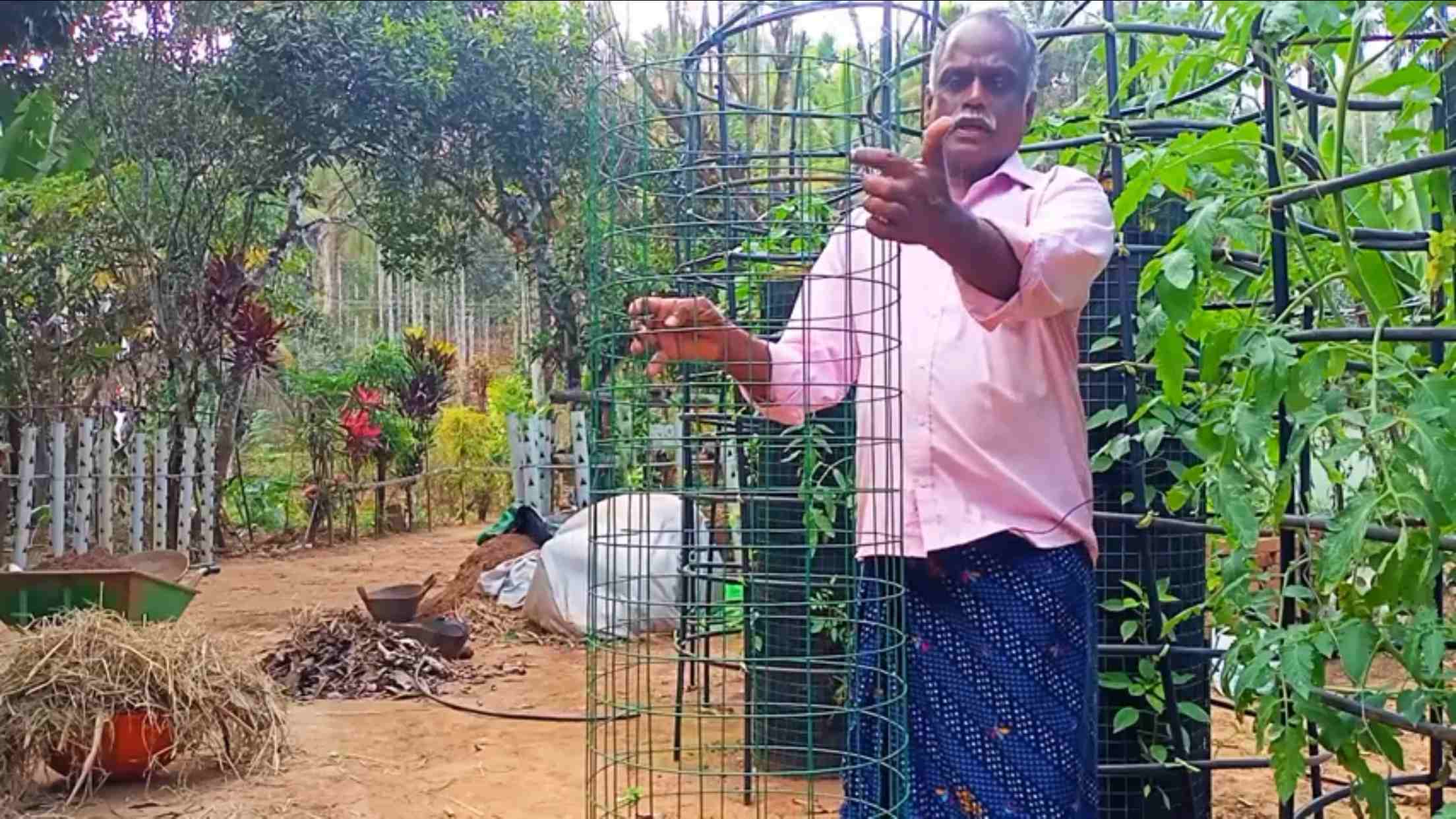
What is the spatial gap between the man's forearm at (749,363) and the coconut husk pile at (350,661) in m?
3.75

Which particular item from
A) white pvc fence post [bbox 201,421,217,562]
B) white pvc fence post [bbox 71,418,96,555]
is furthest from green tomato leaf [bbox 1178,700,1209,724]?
white pvc fence post [bbox 201,421,217,562]

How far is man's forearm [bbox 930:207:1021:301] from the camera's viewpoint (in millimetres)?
1281

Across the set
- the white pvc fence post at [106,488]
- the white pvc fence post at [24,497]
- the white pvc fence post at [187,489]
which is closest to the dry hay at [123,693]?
the white pvc fence post at [24,497]

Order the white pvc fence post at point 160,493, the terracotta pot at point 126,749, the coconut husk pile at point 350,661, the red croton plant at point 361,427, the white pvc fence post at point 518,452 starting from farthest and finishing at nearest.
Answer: the red croton plant at point 361,427 → the white pvc fence post at point 518,452 → the white pvc fence post at point 160,493 → the coconut husk pile at point 350,661 → the terracotta pot at point 126,749

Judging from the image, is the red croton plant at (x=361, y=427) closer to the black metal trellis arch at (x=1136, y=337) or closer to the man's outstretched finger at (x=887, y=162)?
the black metal trellis arch at (x=1136, y=337)

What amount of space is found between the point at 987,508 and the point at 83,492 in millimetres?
8247

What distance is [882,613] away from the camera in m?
1.66

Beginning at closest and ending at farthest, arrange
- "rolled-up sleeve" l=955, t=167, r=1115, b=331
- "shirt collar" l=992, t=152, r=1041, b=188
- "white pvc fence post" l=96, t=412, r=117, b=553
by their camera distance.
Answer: "rolled-up sleeve" l=955, t=167, r=1115, b=331 → "shirt collar" l=992, t=152, r=1041, b=188 → "white pvc fence post" l=96, t=412, r=117, b=553

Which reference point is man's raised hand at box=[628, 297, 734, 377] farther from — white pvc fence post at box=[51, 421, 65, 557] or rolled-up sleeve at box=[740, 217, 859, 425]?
white pvc fence post at box=[51, 421, 65, 557]

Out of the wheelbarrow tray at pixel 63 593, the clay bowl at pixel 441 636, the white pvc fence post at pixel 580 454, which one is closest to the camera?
the wheelbarrow tray at pixel 63 593

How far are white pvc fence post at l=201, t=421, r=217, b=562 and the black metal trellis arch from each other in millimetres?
7007

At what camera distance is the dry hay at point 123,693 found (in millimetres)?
3385

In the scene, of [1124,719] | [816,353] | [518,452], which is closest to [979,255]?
[816,353]

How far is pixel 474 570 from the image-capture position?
7.25m
